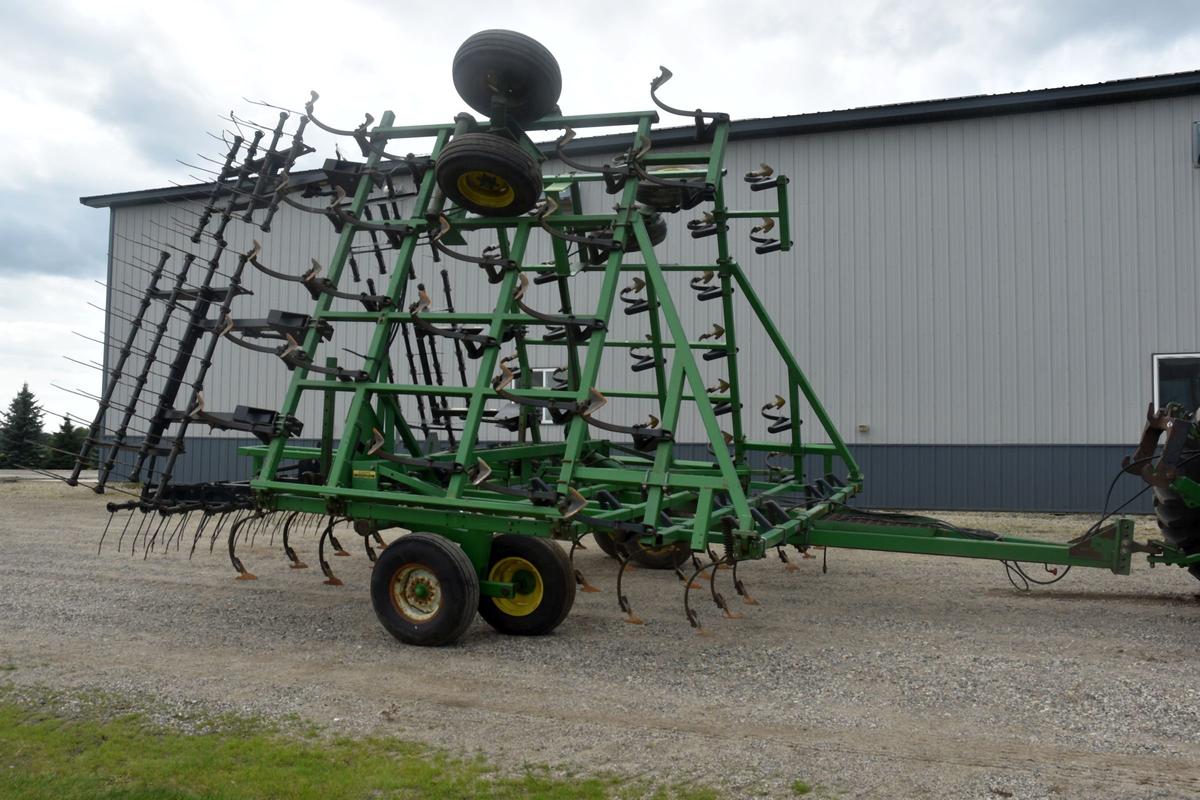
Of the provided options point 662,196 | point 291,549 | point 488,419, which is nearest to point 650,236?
point 662,196

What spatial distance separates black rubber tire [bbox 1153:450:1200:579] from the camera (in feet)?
18.1

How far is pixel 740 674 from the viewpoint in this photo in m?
4.84

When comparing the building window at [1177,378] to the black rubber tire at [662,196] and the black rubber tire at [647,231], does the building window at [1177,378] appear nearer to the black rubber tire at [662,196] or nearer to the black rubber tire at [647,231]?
the black rubber tire at [647,231]

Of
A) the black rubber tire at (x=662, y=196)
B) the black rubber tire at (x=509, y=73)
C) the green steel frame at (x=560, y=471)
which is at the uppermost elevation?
the black rubber tire at (x=509, y=73)

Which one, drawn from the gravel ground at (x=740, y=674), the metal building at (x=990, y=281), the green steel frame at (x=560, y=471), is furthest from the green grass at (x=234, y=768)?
the metal building at (x=990, y=281)

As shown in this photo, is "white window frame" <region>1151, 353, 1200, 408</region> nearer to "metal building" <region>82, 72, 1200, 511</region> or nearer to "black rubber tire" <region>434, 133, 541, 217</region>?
"metal building" <region>82, 72, 1200, 511</region>

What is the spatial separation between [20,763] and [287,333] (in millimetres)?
2876

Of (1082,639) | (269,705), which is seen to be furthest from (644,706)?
(1082,639)

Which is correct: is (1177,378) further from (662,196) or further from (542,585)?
(542,585)

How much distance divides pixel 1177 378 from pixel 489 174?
10.6 metres

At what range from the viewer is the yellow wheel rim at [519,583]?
18.5 ft

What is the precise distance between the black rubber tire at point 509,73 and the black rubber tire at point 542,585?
2.84m

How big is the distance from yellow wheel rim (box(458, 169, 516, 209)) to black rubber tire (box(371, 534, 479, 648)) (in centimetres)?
216

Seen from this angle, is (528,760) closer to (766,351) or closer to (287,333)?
(287,333)
